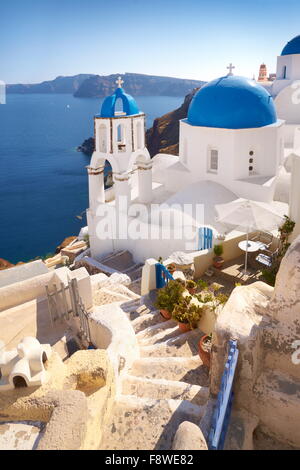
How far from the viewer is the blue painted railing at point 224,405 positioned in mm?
3891

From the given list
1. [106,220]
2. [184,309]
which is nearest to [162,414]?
[184,309]

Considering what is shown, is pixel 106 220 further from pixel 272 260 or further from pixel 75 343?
pixel 75 343

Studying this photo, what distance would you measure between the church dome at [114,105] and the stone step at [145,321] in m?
9.02

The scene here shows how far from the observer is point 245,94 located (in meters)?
15.4

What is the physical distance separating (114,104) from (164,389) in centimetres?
1175

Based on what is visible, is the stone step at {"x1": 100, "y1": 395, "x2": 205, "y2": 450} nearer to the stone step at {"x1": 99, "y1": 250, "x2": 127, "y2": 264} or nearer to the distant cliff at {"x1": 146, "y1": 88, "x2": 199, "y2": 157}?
the stone step at {"x1": 99, "y1": 250, "x2": 127, "y2": 264}

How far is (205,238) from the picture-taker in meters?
12.6

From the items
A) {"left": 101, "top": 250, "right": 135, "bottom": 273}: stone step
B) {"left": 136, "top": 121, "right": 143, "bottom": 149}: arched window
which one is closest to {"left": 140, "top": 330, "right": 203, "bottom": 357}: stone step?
{"left": 101, "top": 250, "right": 135, "bottom": 273}: stone step

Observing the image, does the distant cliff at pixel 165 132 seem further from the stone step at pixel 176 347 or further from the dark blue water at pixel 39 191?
the stone step at pixel 176 347

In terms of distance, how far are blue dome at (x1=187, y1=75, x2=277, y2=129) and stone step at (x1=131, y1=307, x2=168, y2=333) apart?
9569 mm

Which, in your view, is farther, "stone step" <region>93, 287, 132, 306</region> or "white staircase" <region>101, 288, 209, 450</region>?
"stone step" <region>93, 287, 132, 306</region>

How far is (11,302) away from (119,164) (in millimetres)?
8648

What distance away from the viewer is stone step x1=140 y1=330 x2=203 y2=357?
6.87 meters

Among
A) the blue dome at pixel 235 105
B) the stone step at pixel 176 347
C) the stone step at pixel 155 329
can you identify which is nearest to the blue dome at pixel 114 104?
the blue dome at pixel 235 105
